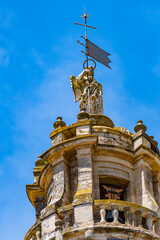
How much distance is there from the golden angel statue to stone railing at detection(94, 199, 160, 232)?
5.69 m

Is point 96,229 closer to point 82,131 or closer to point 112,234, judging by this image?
point 112,234

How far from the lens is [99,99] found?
27.5 metres

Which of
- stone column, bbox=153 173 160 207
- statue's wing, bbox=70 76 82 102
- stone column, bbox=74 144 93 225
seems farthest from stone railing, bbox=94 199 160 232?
statue's wing, bbox=70 76 82 102

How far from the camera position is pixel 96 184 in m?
23.1

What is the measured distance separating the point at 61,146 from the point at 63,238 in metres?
3.41

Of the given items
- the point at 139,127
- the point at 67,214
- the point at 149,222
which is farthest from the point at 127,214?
the point at 139,127

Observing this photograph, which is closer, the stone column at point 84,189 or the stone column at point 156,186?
the stone column at point 84,189

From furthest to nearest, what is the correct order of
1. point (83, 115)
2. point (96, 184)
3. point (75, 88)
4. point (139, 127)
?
point (75, 88) < point (139, 127) < point (83, 115) < point (96, 184)

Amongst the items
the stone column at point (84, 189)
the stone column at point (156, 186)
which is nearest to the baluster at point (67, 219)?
the stone column at point (84, 189)

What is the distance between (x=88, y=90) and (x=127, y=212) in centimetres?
678

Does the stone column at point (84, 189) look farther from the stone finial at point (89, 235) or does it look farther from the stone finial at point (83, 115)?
the stone finial at point (83, 115)

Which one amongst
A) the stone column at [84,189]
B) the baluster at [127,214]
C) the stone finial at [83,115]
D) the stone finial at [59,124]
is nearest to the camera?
the stone column at [84,189]

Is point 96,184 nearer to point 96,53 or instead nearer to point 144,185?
point 144,185

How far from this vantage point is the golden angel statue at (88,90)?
89.0 ft
